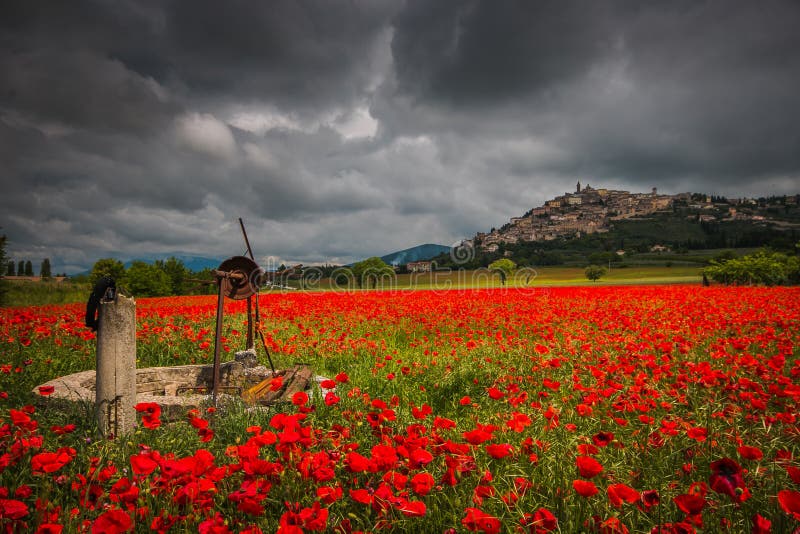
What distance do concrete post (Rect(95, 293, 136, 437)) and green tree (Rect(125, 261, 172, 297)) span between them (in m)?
45.4

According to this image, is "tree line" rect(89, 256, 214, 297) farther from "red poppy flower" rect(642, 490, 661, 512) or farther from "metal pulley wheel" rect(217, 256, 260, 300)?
"red poppy flower" rect(642, 490, 661, 512)

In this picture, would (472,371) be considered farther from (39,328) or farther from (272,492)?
(39,328)

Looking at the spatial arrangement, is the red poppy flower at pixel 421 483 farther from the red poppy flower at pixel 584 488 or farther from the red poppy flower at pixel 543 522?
the red poppy flower at pixel 584 488

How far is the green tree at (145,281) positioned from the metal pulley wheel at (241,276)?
1744 inches

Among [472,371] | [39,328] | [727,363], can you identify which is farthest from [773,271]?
[39,328]

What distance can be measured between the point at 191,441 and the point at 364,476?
1.81 m

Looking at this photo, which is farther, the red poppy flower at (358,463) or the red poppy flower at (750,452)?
the red poppy flower at (358,463)

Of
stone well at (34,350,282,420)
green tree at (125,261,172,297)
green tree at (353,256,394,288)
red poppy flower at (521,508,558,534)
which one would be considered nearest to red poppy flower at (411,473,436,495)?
red poppy flower at (521,508,558,534)

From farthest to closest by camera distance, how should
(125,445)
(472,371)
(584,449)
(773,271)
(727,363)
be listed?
(773,271), (472,371), (727,363), (125,445), (584,449)

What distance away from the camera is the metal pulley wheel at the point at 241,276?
4906 mm

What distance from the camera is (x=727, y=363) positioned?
5.23 m

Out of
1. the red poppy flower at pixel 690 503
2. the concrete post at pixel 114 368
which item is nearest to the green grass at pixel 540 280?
the concrete post at pixel 114 368

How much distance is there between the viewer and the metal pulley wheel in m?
4.91

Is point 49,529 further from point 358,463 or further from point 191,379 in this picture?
point 191,379
